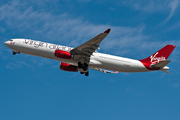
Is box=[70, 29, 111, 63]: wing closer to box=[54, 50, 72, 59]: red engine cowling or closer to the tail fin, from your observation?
box=[54, 50, 72, 59]: red engine cowling

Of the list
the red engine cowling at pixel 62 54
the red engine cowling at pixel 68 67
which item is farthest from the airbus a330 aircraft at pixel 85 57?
the red engine cowling at pixel 68 67

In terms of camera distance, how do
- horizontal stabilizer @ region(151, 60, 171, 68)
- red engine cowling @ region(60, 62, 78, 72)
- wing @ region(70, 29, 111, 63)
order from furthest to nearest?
1. red engine cowling @ region(60, 62, 78, 72)
2. horizontal stabilizer @ region(151, 60, 171, 68)
3. wing @ region(70, 29, 111, 63)

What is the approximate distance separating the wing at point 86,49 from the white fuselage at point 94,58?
1126mm

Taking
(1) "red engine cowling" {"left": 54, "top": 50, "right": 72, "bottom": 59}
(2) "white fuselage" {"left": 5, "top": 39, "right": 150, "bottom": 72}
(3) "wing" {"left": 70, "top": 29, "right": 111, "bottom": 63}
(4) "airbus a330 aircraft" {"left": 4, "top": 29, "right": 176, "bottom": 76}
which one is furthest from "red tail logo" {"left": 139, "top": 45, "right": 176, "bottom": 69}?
(1) "red engine cowling" {"left": 54, "top": 50, "right": 72, "bottom": 59}

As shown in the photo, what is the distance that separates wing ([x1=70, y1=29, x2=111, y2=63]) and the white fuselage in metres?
1.13

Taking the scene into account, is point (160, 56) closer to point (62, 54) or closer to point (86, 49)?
point (86, 49)

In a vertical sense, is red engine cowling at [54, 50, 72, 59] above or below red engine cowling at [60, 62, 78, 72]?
above

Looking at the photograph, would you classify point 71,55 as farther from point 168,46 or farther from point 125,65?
point 168,46

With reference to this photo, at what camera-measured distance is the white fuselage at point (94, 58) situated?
53.0 meters

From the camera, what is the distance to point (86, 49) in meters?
52.0

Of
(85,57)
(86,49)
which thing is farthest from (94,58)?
(86,49)

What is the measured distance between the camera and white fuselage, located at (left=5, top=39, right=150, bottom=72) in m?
53.0

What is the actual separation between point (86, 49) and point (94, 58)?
2.93 m

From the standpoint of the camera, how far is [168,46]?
55.6m
